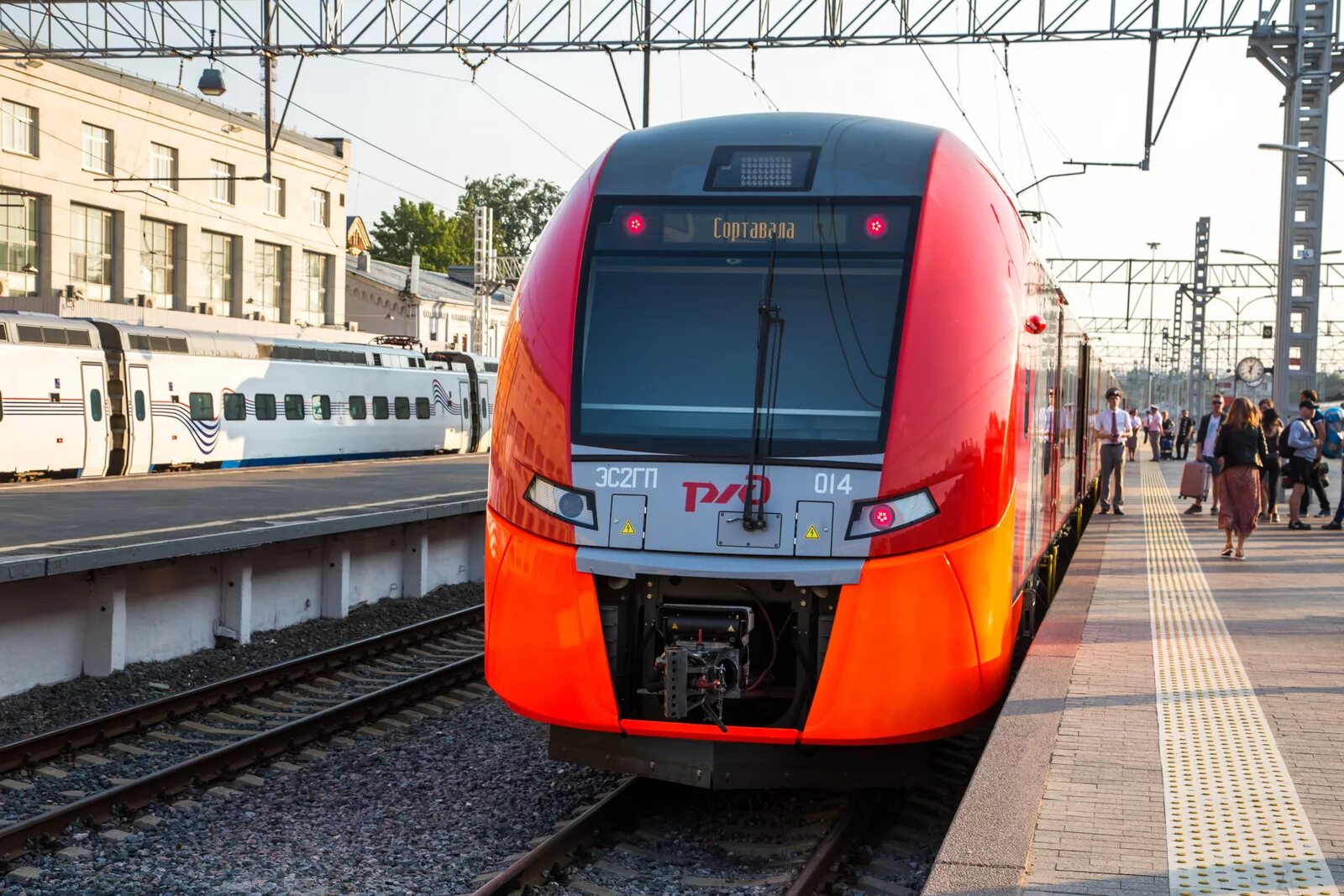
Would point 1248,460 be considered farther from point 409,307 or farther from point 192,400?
point 409,307

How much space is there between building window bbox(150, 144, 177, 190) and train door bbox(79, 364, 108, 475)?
1763 cm

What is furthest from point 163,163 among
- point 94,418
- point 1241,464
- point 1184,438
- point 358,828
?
point 358,828

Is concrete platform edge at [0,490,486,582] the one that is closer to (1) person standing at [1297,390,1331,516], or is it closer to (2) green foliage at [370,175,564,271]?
(1) person standing at [1297,390,1331,516]

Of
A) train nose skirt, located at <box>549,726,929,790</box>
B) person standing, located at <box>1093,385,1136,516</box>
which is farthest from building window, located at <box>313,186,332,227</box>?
train nose skirt, located at <box>549,726,929,790</box>

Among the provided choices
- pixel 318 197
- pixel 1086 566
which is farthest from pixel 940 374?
pixel 318 197

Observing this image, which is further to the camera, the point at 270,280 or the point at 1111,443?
the point at 270,280

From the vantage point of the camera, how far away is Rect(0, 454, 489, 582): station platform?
1149cm

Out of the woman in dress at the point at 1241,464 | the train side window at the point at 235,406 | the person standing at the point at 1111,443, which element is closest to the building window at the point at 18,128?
the train side window at the point at 235,406

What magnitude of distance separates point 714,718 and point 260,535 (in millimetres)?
7516

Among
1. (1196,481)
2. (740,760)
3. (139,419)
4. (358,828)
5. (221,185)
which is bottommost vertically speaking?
(358,828)

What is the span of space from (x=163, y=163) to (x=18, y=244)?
599cm

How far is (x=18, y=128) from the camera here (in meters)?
34.7

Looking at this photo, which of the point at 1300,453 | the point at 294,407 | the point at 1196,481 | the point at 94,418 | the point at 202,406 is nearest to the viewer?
the point at 1300,453

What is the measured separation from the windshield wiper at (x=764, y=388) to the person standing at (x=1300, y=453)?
46.6 ft
